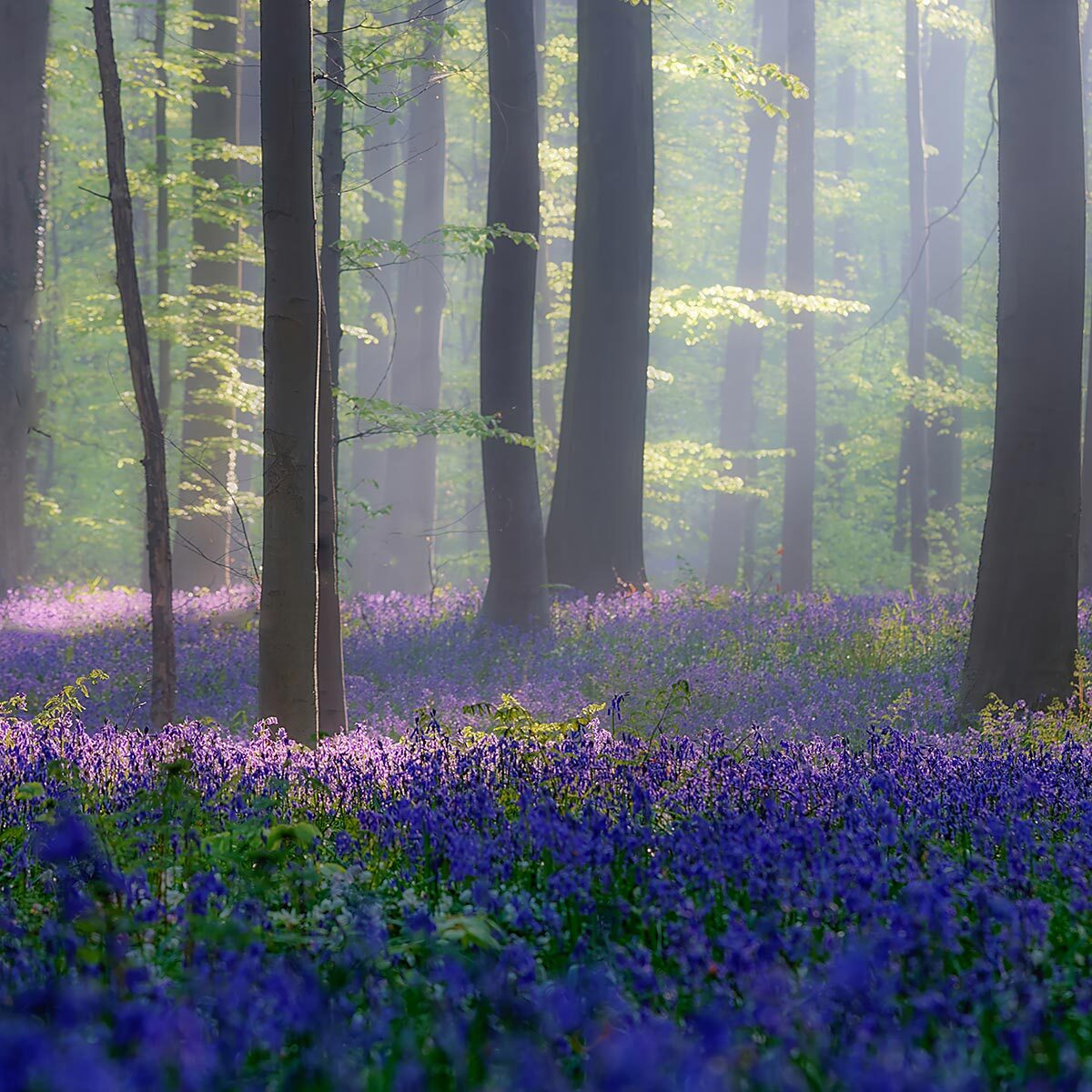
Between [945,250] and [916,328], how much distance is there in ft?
17.1

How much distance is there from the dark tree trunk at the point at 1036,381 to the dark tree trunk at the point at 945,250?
17.5 meters

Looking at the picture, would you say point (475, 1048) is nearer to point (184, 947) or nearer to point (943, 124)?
point (184, 947)

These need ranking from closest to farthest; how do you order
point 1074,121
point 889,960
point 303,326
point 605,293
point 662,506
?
point 889,960
point 303,326
point 1074,121
point 605,293
point 662,506

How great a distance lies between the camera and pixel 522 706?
8.31 m

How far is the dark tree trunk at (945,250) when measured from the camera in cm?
2900

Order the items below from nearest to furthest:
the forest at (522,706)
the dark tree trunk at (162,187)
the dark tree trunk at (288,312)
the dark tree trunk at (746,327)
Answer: the forest at (522,706)
the dark tree trunk at (288,312)
the dark tree trunk at (162,187)
the dark tree trunk at (746,327)

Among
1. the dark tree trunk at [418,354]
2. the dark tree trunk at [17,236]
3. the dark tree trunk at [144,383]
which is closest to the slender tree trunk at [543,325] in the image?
the dark tree trunk at [418,354]

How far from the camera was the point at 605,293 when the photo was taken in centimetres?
1414

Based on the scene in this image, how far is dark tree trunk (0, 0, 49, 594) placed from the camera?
15547 millimetres

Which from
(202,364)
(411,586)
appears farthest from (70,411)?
(202,364)

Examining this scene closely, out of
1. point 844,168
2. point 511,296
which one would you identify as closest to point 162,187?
point 511,296

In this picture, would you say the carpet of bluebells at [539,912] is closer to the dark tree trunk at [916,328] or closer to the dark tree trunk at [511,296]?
the dark tree trunk at [511,296]

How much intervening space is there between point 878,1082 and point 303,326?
5960 mm

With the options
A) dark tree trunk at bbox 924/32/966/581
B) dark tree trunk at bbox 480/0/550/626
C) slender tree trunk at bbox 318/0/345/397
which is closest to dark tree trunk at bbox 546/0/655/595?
dark tree trunk at bbox 480/0/550/626
